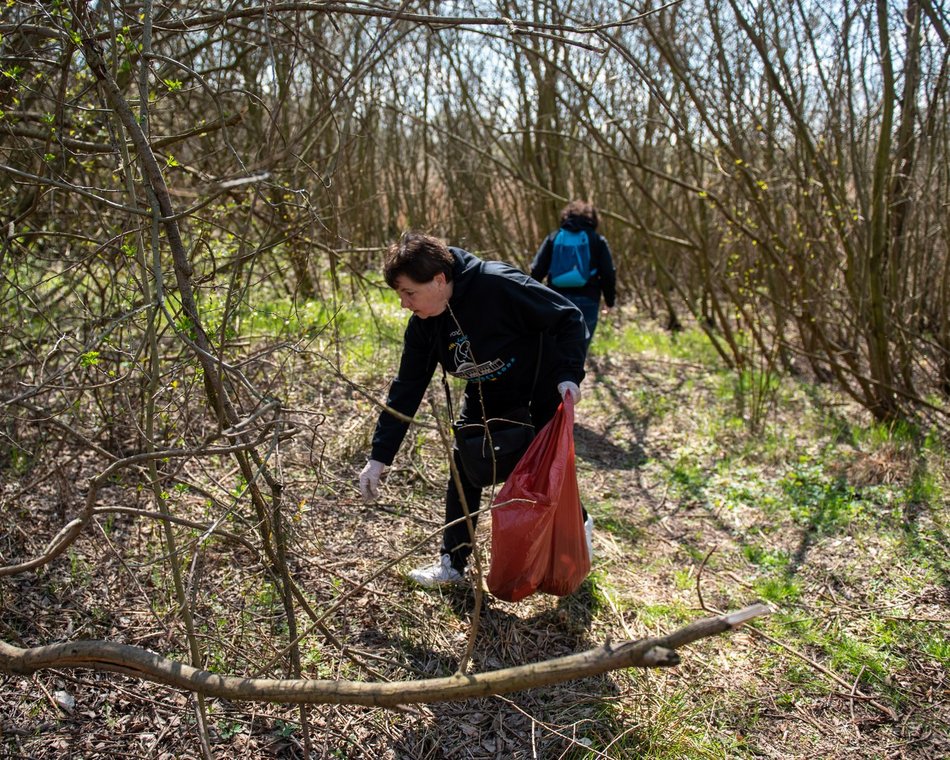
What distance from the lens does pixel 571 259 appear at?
5.37 m

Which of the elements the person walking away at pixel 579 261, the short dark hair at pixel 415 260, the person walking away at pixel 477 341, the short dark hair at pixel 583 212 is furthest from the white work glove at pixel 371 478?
the short dark hair at pixel 583 212

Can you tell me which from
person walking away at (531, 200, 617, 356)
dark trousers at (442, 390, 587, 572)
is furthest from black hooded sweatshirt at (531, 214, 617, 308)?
dark trousers at (442, 390, 587, 572)

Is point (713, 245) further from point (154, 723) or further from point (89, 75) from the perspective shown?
point (154, 723)

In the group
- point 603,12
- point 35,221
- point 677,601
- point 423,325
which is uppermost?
point 603,12

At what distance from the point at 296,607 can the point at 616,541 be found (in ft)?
5.09

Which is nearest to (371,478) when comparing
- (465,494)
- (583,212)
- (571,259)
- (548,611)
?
(465,494)

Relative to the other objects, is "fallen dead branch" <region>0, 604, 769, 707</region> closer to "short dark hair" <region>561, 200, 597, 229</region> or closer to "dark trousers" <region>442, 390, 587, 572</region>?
"dark trousers" <region>442, 390, 587, 572</region>

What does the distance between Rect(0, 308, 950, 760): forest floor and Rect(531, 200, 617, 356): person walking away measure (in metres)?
1.40

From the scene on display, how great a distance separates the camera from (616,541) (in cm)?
371

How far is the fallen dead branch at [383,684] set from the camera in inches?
52.7

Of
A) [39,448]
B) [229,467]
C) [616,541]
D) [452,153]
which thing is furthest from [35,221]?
[452,153]

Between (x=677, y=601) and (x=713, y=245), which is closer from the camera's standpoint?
(x=677, y=601)

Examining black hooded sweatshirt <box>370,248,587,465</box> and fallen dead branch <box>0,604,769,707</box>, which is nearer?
fallen dead branch <box>0,604,769,707</box>

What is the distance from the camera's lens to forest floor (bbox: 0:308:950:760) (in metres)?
2.44
